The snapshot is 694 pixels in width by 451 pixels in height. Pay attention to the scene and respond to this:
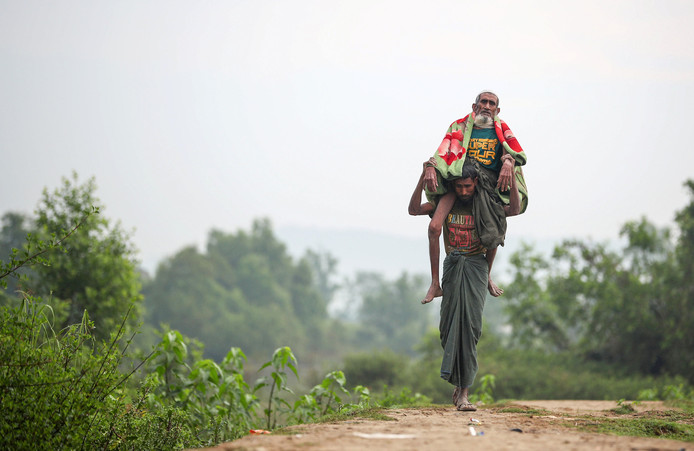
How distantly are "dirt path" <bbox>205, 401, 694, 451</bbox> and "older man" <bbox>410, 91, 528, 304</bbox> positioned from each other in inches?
54.4

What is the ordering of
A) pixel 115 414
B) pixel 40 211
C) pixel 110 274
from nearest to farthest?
pixel 115 414 < pixel 40 211 < pixel 110 274

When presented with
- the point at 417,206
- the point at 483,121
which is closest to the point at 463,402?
the point at 417,206

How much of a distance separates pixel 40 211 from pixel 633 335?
16.8 m

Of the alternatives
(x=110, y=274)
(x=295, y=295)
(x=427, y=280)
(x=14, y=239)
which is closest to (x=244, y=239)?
(x=295, y=295)

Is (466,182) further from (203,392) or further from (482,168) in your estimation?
(203,392)

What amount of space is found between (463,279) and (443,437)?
2238mm

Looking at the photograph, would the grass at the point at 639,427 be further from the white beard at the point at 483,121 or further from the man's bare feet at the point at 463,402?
the white beard at the point at 483,121

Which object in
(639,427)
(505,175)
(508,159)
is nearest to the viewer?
(639,427)

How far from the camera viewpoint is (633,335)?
69.6ft

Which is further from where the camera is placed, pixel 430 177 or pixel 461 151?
pixel 461 151

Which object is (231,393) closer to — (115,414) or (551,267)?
(115,414)

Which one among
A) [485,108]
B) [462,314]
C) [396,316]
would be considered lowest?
[462,314]

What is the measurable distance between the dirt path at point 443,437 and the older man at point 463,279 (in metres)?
0.60

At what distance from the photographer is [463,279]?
666 centimetres
